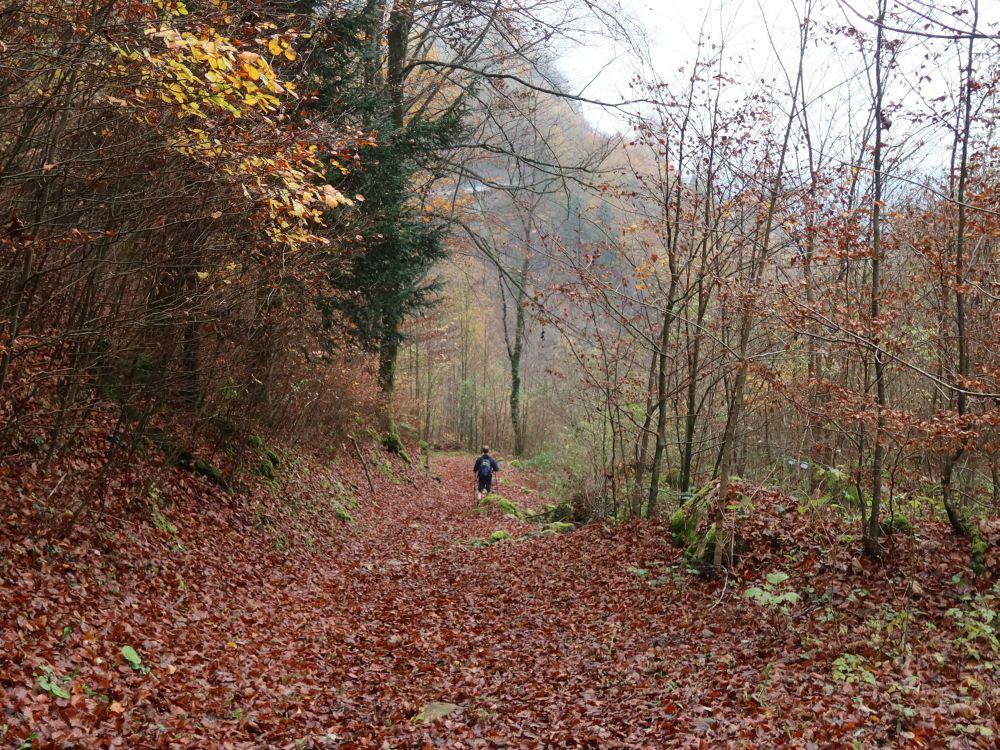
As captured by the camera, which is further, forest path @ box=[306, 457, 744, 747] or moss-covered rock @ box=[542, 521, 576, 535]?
moss-covered rock @ box=[542, 521, 576, 535]

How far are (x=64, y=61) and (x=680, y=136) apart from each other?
25.0ft


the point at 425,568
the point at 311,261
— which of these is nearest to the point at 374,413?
the point at 425,568

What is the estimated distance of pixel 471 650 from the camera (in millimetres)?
7613

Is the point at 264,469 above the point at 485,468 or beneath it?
above

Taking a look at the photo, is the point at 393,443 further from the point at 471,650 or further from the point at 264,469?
the point at 471,650

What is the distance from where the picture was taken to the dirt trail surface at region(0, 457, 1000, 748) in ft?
16.4

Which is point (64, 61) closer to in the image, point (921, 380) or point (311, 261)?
point (311, 261)

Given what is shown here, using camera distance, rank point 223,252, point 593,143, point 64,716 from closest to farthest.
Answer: point 64,716 → point 223,252 → point 593,143

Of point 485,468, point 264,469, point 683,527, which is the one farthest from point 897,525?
point 485,468

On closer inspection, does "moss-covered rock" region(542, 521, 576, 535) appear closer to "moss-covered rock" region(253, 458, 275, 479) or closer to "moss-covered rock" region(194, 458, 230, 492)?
"moss-covered rock" region(253, 458, 275, 479)

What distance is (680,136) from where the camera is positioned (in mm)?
9914

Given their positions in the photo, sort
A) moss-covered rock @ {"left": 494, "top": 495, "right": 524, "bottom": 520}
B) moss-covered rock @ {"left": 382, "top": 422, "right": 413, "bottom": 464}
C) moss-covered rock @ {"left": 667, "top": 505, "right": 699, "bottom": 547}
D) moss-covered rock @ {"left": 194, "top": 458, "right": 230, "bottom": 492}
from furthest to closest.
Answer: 1. moss-covered rock @ {"left": 382, "top": 422, "right": 413, "bottom": 464}
2. moss-covered rock @ {"left": 494, "top": 495, "right": 524, "bottom": 520}
3. moss-covered rock @ {"left": 194, "top": 458, "right": 230, "bottom": 492}
4. moss-covered rock @ {"left": 667, "top": 505, "right": 699, "bottom": 547}

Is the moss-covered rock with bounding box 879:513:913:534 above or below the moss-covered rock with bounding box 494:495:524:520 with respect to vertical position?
above

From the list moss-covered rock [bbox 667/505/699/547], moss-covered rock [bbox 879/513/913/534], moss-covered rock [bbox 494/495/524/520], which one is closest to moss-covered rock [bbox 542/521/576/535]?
moss-covered rock [bbox 494/495/524/520]
